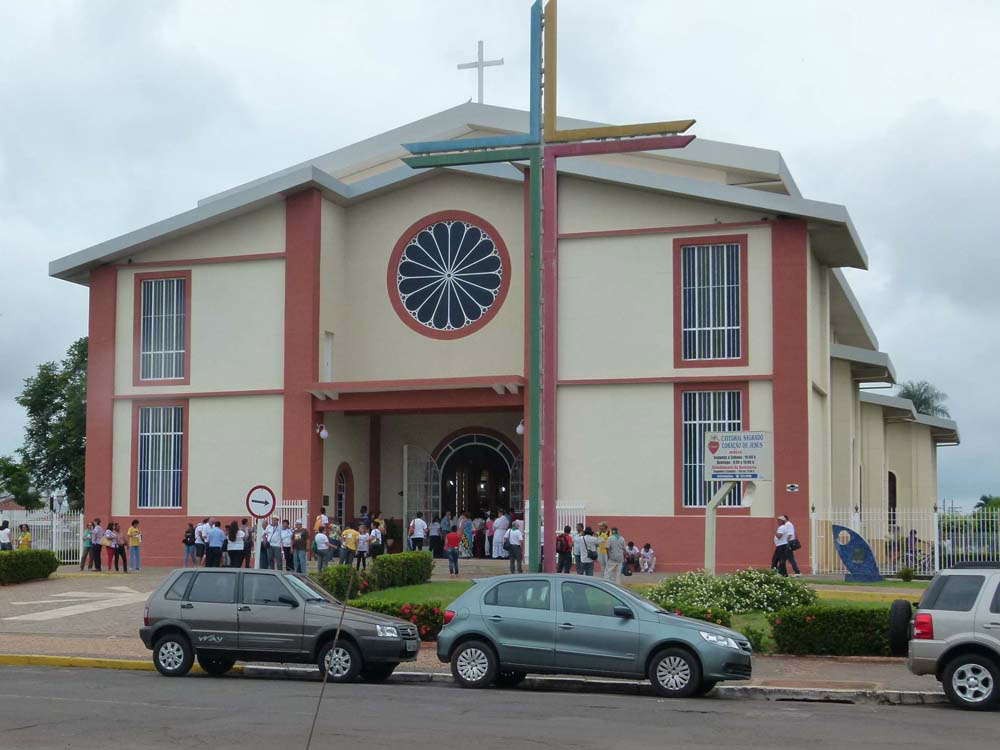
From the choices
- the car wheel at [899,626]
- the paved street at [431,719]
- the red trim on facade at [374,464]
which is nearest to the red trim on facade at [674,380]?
the red trim on facade at [374,464]

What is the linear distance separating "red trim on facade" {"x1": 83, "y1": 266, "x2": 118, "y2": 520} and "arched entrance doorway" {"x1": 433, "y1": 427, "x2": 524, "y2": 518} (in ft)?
29.2

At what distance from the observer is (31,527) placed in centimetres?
3397

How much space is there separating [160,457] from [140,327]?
11.7ft

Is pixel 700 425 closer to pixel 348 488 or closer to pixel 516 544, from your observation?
pixel 516 544

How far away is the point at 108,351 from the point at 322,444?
6708 millimetres

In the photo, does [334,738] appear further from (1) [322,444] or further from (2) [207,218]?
(2) [207,218]

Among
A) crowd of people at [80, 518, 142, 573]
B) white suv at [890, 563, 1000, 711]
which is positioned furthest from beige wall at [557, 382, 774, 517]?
white suv at [890, 563, 1000, 711]

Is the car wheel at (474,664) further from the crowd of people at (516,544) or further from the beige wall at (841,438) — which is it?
the beige wall at (841,438)

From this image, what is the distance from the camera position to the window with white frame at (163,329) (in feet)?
111

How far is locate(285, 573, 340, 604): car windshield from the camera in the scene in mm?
15834

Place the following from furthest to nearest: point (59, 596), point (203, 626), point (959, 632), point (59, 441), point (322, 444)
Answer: point (59, 441)
point (322, 444)
point (59, 596)
point (203, 626)
point (959, 632)

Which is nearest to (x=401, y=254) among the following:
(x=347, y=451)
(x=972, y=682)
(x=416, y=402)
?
(x=416, y=402)

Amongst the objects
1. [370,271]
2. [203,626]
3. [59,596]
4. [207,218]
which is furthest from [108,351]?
[203,626]

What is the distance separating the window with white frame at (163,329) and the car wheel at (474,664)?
818 inches
